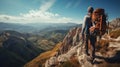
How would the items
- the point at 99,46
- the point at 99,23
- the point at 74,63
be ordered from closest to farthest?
the point at 99,23 → the point at 74,63 → the point at 99,46

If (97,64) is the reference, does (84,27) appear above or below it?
above

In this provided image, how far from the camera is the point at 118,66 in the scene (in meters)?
27.8

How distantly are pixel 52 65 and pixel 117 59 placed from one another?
17.1m

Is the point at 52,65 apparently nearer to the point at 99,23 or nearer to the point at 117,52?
the point at 117,52

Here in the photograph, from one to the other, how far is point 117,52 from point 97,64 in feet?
28.9

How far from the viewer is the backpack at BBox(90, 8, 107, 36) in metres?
27.1

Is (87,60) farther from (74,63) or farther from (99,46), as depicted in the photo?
(99,46)

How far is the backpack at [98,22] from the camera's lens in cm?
2709

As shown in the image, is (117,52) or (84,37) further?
(117,52)

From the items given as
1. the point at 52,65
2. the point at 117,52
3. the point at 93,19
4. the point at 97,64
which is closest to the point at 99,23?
the point at 93,19

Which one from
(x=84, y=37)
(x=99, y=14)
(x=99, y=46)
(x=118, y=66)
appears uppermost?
(x=99, y=14)

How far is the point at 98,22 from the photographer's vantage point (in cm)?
2719

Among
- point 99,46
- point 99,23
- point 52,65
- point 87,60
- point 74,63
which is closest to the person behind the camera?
point 99,23

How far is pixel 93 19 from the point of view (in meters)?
27.3
